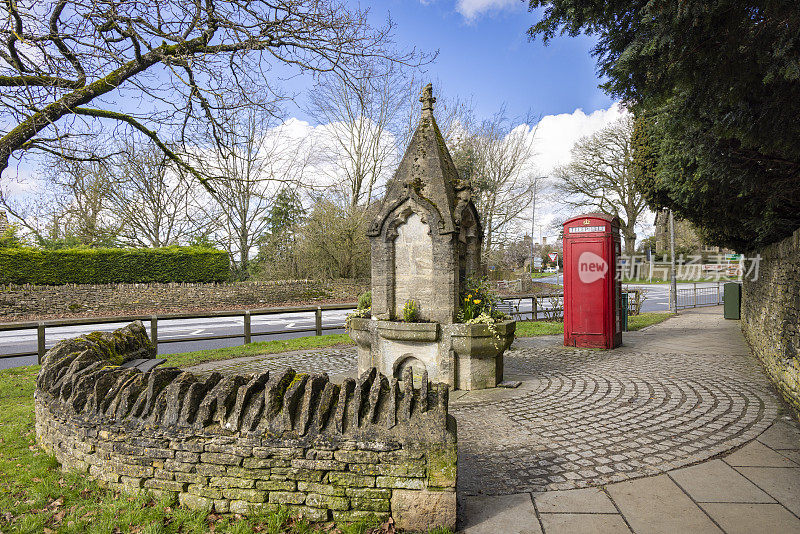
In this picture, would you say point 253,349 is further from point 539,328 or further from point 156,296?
point 156,296

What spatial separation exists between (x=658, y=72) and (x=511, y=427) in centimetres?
378

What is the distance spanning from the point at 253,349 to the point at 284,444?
8.22 meters

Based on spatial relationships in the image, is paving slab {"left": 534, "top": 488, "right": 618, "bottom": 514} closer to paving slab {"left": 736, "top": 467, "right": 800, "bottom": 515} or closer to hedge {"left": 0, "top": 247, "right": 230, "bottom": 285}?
paving slab {"left": 736, "top": 467, "right": 800, "bottom": 515}

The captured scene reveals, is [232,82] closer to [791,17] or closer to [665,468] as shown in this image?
[791,17]

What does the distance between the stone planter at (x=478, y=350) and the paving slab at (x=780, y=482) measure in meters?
3.04

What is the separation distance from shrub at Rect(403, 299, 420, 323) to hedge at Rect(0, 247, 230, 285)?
66.8 feet

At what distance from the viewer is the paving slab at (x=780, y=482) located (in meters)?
3.37

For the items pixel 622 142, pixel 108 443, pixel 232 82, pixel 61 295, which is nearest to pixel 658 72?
pixel 108 443

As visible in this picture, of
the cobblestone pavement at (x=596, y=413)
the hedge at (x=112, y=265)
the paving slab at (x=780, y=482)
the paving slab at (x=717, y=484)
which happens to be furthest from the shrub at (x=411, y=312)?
the hedge at (x=112, y=265)

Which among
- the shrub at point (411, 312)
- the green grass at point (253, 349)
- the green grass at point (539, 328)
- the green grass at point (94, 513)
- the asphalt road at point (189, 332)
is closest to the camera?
the green grass at point (94, 513)

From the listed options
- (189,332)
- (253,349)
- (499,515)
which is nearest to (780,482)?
(499,515)

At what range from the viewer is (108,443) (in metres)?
3.31

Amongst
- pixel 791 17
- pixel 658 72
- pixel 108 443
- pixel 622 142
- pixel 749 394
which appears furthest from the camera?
pixel 622 142

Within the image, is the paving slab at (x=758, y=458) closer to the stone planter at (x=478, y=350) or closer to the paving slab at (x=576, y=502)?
the paving slab at (x=576, y=502)
